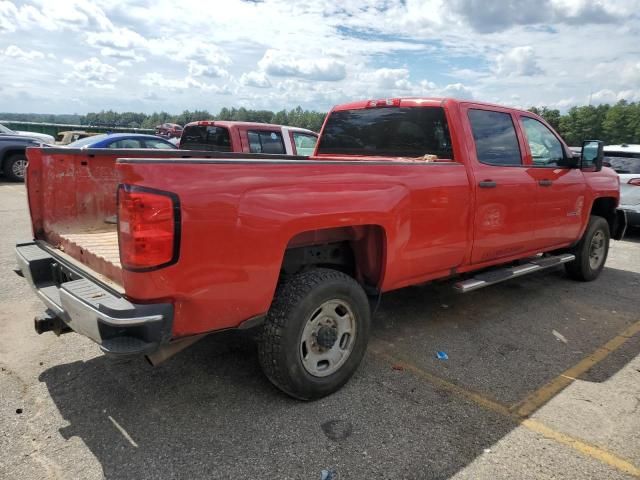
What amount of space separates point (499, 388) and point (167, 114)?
104 metres

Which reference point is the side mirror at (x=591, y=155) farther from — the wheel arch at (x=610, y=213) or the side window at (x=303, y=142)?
the side window at (x=303, y=142)

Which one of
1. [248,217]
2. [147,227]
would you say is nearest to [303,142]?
[248,217]

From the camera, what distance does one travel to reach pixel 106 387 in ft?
10.7

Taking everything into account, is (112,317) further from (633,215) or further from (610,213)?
(633,215)

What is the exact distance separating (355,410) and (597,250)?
4752mm

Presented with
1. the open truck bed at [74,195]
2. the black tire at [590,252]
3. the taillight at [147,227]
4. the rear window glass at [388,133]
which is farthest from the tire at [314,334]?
the black tire at [590,252]

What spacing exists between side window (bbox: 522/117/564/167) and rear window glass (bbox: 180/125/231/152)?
5.92m

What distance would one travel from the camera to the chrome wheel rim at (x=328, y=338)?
10.2 feet

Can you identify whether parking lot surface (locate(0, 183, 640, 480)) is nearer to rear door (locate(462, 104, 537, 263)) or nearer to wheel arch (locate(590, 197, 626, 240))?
rear door (locate(462, 104, 537, 263))

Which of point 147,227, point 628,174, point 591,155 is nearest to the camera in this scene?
point 147,227

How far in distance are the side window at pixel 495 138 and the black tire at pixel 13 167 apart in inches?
553

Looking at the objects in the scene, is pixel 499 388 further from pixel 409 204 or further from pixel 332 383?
pixel 409 204

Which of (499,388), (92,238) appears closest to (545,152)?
(499,388)

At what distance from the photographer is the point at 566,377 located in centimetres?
363
